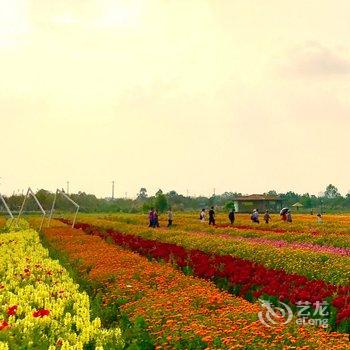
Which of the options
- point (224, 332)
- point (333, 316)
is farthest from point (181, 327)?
point (333, 316)

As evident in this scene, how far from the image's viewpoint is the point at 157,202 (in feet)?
244

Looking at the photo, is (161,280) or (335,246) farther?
(335,246)

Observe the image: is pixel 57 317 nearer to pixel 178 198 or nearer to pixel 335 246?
pixel 335 246

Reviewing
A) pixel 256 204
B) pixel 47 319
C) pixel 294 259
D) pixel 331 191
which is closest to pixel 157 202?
pixel 256 204

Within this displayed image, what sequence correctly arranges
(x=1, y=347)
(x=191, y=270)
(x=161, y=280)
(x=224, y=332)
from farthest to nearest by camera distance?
(x=191, y=270), (x=161, y=280), (x=224, y=332), (x=1, y=347)

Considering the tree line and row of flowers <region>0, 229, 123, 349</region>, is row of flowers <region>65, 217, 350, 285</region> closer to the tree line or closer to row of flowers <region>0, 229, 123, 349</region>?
row of flowers <region>0, 229, 123, 349</region>

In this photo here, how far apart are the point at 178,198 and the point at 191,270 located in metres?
118

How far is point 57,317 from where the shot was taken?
6164 mm

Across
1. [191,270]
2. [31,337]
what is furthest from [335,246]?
[31,337]

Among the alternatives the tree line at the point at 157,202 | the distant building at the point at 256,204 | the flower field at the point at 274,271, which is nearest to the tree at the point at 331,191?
the tree line at the point at 157,202

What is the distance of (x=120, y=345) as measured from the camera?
5.34 metres

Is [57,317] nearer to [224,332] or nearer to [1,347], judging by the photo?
[1,347]

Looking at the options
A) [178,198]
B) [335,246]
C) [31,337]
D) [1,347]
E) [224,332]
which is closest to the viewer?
[1,347]

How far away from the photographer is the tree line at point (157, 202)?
8398 cm
